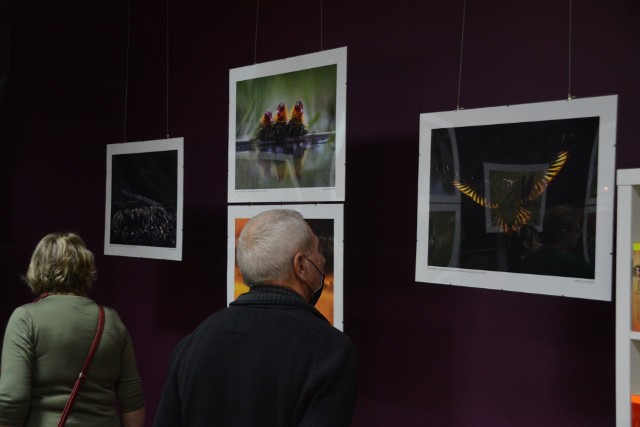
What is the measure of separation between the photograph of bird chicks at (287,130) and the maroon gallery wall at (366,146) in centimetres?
28

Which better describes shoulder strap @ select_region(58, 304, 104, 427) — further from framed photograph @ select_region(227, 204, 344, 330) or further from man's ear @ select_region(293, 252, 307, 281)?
man's ear @ select_region(293, 252, 307, 281)

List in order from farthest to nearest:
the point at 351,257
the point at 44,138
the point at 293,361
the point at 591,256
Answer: the point at 44,138 < the point at 351,257 < the point at 591,256 < the point at 293,361

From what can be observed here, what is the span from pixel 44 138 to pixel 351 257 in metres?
2.58

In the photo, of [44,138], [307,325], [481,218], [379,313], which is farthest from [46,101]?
[307,325]

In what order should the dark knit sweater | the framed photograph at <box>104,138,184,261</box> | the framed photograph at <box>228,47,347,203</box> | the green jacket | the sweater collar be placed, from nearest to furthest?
the dark knit sweater → the sweater collar → the green jacket → the framed photograph at <box>228,47,347,203</box> → the framed photograph at <box>104,138,184,261</box>

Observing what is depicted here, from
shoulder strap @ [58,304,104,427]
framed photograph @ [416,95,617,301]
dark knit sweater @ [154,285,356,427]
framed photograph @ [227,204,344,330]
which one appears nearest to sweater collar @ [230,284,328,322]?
dark knit sweater @ [154,285,356,427]

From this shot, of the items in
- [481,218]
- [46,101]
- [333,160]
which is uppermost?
[46,101]

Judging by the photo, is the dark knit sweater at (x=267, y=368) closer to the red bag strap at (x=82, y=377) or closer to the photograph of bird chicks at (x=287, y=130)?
the red bag strap at (x=82, y=377)

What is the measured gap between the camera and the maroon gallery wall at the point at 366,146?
301cm

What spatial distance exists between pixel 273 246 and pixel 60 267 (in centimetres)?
127

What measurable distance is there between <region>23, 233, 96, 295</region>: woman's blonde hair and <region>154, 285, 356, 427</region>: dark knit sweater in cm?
102

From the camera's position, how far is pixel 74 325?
9.41ft

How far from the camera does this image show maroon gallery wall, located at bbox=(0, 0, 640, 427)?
3008 mm

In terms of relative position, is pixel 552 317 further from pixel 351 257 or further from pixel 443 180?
pixel 351 257
